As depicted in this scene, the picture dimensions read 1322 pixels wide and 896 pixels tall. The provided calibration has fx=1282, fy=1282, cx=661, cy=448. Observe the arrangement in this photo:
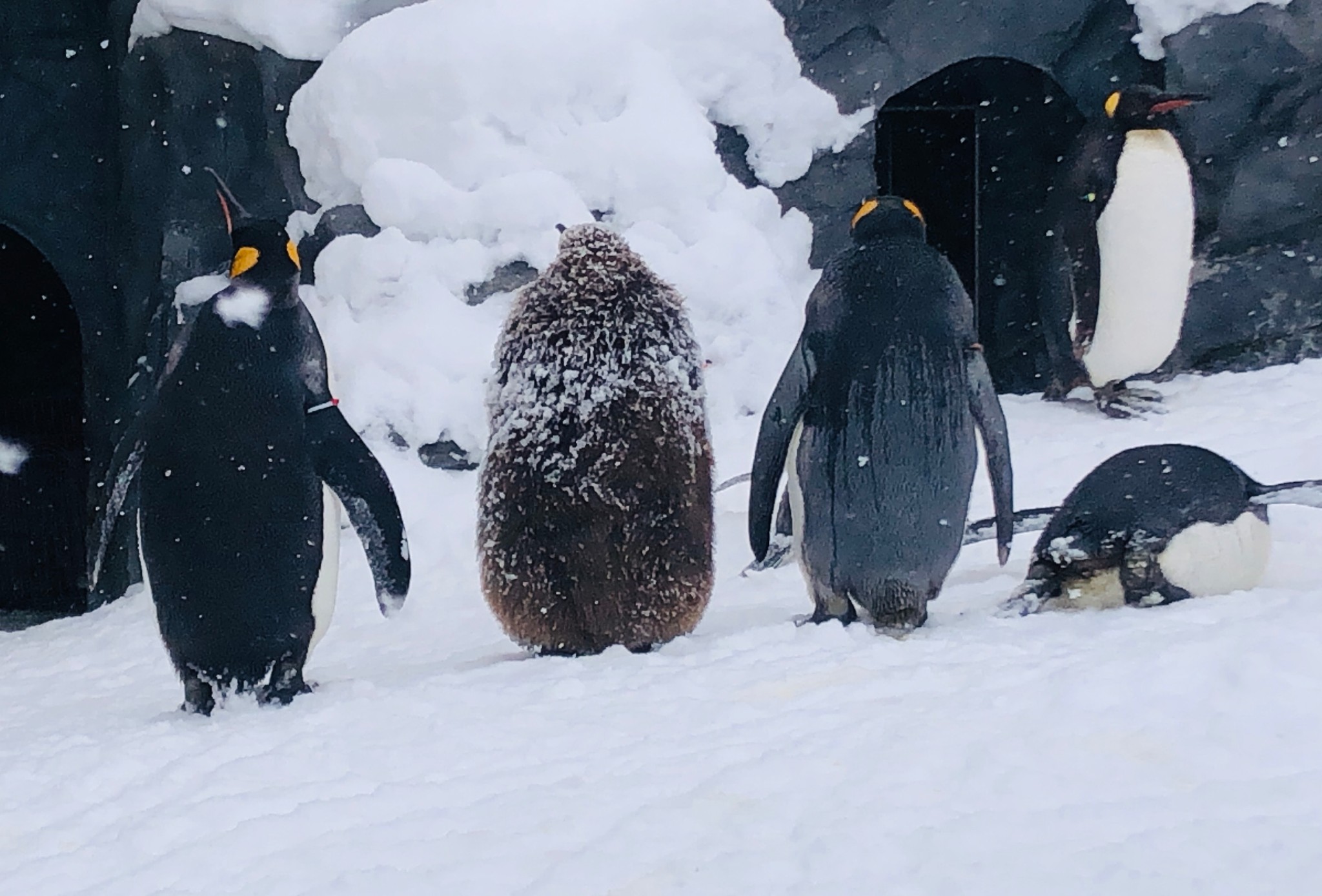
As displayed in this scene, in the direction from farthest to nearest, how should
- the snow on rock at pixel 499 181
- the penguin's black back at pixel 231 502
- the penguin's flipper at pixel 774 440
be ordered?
the snow on rock at pixel 499 181 < the penguin's flipper at pixel 774 440 < the penguin's black back at pixel 231 502

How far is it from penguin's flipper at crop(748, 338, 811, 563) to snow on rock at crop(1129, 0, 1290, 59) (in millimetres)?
2459

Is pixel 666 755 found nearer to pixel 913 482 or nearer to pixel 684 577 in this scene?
pixel 684 577

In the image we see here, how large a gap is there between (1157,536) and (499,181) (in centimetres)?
219

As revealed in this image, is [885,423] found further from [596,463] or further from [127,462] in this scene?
[127,462]

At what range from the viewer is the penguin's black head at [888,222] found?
7.16ft

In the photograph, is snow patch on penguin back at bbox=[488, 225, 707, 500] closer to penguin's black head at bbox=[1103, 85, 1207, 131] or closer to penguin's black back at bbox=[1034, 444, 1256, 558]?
penguin's black back at bbox=[1034, 444, 1256, 558]

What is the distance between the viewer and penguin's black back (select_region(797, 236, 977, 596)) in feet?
6.91

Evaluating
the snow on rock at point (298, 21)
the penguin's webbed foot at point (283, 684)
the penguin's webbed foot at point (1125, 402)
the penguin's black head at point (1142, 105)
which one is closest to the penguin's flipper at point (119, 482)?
the penguin's webbed foot at point (283, 684)

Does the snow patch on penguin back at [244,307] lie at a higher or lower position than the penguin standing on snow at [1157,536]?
higher

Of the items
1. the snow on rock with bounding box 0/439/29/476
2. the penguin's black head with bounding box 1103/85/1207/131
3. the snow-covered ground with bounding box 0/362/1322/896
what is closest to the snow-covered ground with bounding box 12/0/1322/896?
the snow-covered ground with bounding box 0/362/1322/896

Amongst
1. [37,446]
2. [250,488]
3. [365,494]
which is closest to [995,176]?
[365,494]

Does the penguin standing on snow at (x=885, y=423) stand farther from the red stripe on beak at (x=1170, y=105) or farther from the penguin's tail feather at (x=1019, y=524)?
the red stripe on beak at (x=1170, y=105)

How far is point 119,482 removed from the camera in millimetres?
2082

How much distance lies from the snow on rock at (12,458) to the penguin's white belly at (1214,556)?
506 cm
